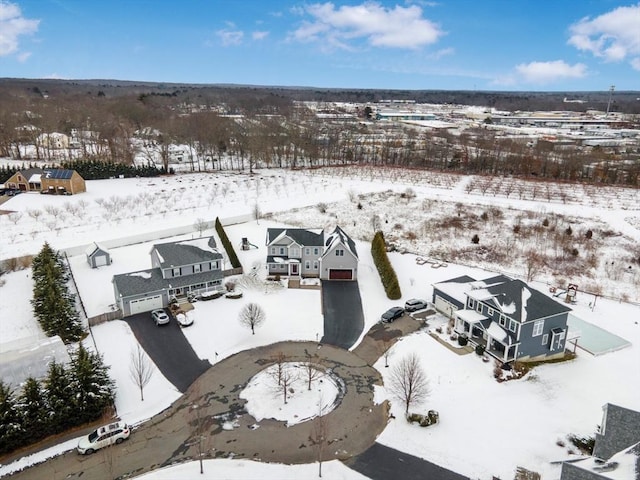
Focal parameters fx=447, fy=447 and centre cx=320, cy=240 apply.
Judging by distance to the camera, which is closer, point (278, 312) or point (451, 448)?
point (451, 448)

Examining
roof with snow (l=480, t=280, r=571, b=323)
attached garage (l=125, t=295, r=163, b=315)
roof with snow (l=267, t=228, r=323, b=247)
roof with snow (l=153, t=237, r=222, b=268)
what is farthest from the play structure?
roof with snow (l=480, t=280, r=571, b=323)

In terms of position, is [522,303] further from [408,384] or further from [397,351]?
[408,384]

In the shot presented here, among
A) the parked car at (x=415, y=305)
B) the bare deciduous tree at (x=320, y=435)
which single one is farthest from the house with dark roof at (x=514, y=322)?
the bare deciduous tree at (x=320, y=435)

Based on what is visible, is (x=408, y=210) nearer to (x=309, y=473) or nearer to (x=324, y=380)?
(x=324, y=380)

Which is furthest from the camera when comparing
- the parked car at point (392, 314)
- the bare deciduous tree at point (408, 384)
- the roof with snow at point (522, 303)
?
the parked car at point (392, 314)

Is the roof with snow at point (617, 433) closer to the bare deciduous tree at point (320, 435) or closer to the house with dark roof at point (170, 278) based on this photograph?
the bare deciduous tree at point (320, 435)

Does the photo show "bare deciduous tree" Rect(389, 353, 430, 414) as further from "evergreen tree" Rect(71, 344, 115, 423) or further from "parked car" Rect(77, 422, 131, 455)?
"evergreen tree" Rect(71, 344, 115, 423)

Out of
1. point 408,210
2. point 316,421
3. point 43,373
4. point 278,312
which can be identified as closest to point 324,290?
point 278,312
